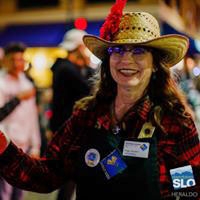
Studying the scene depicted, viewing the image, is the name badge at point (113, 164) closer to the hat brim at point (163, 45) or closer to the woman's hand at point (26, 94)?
the hat brim at point (163, 45)

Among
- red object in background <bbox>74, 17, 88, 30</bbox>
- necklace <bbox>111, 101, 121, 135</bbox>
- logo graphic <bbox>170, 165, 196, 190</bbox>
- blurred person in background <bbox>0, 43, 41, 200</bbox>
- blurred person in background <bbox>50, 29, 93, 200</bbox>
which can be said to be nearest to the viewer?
logo graphic <bbox>170, 165, 196, 190</bbox>

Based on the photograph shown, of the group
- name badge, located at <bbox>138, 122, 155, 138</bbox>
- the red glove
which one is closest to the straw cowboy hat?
name badge, located at <bbox>138, 122, 155, 138</bbox>

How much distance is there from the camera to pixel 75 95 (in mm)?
5246

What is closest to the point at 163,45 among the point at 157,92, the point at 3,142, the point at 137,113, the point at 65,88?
the point at 157,92

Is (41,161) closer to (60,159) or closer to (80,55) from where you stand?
(60,159)

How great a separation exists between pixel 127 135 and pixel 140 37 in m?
0.47

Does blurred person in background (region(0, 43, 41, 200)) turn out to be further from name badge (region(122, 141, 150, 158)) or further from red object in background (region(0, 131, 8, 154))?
name badge (region(122, 141, 150, 158))

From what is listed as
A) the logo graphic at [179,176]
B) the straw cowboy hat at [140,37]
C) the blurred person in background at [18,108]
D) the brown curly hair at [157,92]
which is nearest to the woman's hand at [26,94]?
the blurred person in background at [18,108]

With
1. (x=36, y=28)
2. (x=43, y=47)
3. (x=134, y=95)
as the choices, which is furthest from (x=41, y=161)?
(x=36, y=28)

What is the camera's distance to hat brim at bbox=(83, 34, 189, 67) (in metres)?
2.43

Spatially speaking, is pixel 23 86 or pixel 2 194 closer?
pixel 2 194

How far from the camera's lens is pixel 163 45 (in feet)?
8.16

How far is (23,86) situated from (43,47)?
11437 mm

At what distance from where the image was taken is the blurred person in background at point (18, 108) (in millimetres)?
4797
